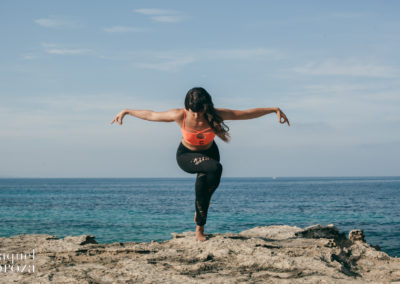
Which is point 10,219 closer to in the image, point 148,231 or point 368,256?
point 148,231

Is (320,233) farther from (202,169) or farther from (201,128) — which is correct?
(201,128)

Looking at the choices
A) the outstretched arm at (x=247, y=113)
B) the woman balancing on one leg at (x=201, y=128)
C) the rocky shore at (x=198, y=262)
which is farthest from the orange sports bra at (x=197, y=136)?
the rocky shore at (x=198, y=262)

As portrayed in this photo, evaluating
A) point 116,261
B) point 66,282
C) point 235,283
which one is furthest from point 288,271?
point 66,282

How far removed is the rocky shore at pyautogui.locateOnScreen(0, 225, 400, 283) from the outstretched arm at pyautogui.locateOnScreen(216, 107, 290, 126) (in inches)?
73.7

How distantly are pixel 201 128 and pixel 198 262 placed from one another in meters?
1.96

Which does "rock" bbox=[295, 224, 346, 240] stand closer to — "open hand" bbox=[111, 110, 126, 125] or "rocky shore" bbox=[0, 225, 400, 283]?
"rocky shore" bbox=[0, 225, 400, 283]

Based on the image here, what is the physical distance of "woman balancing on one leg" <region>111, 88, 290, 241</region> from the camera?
5797 mm

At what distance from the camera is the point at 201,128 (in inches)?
235

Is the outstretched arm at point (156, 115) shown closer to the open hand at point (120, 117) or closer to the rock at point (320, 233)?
the open hand at point (120, 117)

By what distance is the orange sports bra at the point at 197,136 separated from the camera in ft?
19.6

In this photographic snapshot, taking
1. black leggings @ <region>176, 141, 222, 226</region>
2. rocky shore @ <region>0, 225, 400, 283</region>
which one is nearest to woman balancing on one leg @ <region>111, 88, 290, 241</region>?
black leggings @ <region>176, 141, 222, 226</region>

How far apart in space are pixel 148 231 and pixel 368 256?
49.4 feet

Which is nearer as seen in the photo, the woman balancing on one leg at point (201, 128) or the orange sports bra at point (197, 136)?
the woman balancing on one leg at point (201, 128)

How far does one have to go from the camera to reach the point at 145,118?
6.01 metres
